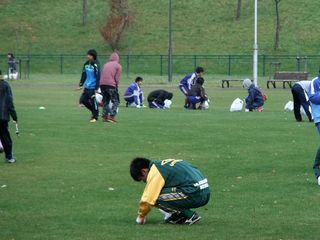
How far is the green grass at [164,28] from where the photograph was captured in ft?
248

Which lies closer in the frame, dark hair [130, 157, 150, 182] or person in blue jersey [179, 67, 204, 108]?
dark hair [130, 157, 150, 182]

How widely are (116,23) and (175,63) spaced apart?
685 cm

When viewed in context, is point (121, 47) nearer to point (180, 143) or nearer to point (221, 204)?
point (180, 143)

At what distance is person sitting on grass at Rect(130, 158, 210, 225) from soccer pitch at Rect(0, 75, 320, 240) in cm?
27

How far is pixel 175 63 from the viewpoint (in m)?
73.2

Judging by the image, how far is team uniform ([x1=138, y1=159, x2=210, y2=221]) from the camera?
11094 mm

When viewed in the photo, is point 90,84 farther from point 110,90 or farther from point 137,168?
point 137,168

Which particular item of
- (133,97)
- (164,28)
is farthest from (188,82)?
(164,28)

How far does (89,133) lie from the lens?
23422 millimetres

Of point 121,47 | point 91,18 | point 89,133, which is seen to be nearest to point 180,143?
point 89,133

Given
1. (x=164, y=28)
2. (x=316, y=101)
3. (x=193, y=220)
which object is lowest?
(x=193, y=220)

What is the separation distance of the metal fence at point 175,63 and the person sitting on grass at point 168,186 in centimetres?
5632

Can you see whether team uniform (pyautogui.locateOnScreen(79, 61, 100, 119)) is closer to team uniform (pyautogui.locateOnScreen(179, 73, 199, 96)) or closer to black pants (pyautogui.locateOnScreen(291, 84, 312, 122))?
black pants (pyautogui.locateOnScreen(291, 84, 312, 122))

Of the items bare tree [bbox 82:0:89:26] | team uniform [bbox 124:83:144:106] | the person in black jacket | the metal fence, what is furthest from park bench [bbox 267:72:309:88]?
the person in black jacket
